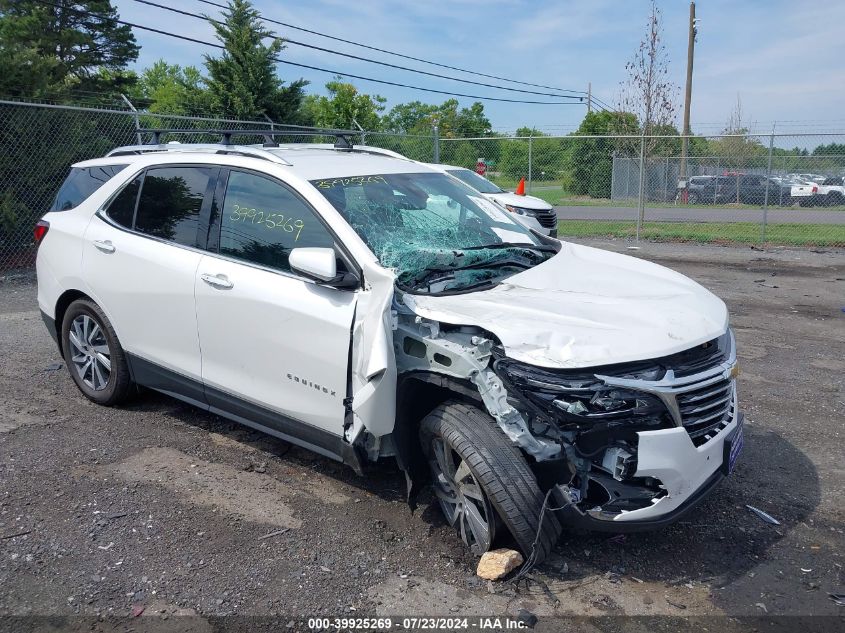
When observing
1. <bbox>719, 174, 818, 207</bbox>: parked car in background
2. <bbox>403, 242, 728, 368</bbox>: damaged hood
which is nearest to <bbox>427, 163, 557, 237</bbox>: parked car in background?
<bbox>719, 174, 818, 207</bbox>: parked car in background

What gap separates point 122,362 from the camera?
4844mm

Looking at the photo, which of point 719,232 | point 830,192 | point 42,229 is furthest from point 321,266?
point 830,192

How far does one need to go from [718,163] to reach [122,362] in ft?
59.4

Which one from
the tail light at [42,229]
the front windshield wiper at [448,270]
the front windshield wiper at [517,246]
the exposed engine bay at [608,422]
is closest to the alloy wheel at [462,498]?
the exposed engine bay at [608,422]

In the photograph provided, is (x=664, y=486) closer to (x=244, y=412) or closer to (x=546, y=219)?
(x=244, y=412)

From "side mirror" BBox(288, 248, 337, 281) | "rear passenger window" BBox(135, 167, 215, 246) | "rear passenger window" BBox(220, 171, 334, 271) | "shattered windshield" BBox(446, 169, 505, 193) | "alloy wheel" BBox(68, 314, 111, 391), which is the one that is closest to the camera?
"side mirror" BBox(288, 248, 337, 281)

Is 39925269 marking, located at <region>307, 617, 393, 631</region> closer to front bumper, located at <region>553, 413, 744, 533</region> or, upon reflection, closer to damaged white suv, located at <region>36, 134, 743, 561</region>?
damaged white suv, located at <region>36, 134, 743, 561</region>

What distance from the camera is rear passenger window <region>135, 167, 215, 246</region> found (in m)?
4.32

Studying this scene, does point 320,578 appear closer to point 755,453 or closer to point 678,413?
point 678,413

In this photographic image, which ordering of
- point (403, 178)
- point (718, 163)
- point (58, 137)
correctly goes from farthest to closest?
1. point (718, 163)
2. point (58, 137)
3. point (403, 178)

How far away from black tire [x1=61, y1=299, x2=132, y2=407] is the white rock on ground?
2.97 metres

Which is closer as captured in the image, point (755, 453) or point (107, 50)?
point (755, 453)

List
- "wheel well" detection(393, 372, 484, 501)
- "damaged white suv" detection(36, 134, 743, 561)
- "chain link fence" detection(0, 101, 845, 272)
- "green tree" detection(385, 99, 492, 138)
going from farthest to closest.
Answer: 1. "green tree" detection(385, 99, 492, 138)
2. "chain link fence" detection(0, 101, 845, 272)
3. "wheel well" detection(393, 372, 484, 501)
4. "damaged white suv" detection(36, 134, 743, 561)

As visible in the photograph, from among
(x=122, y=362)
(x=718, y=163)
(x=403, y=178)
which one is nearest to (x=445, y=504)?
(x=403, y=178)
